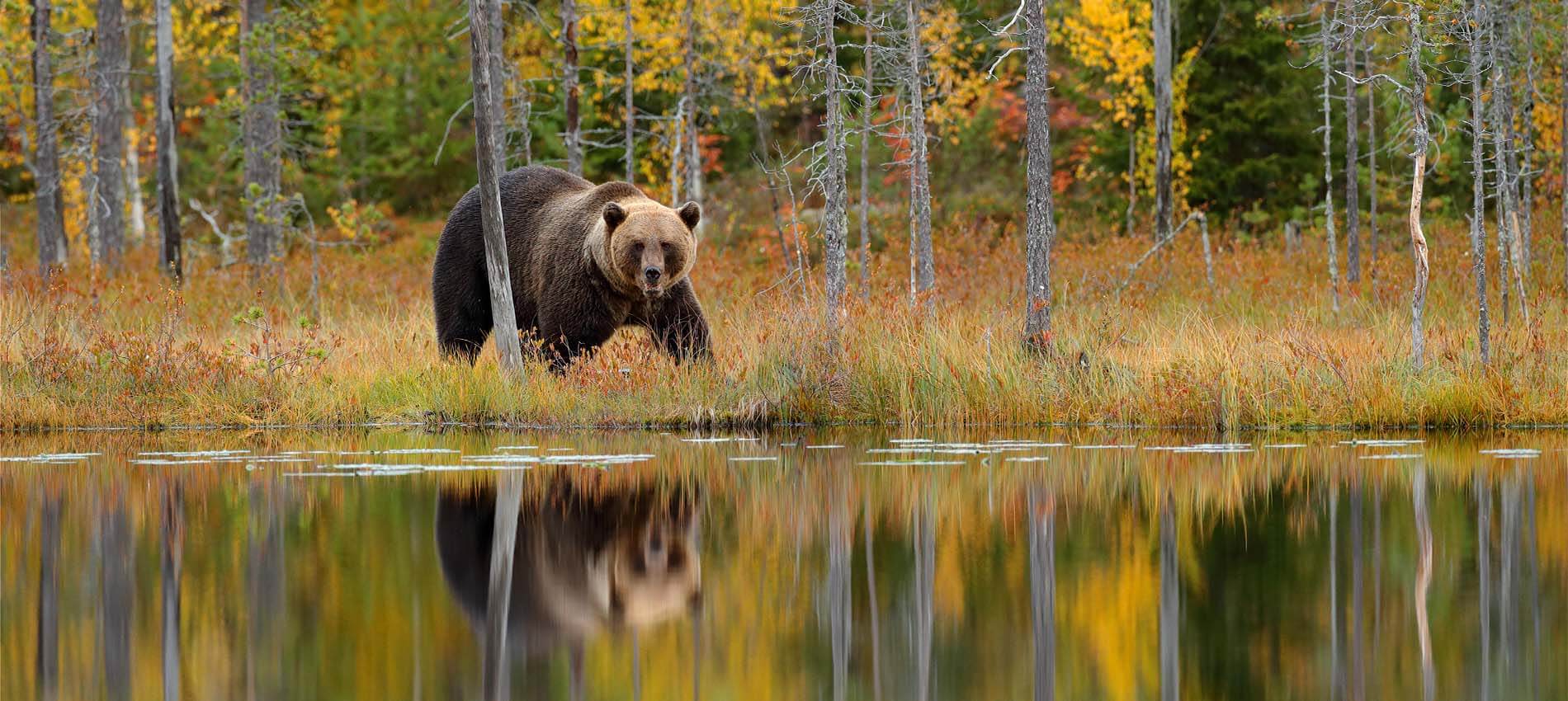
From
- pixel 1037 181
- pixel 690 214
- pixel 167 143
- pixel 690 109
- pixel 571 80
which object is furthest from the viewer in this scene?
pixel 690 109

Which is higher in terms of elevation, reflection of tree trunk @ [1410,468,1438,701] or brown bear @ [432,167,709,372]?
brown bear @ [432,167,709,372]

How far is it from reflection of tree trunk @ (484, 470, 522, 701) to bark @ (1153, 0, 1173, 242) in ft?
48.2

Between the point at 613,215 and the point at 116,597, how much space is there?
24.0ft

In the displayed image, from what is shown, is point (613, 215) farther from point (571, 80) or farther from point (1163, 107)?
point (1163, 107)

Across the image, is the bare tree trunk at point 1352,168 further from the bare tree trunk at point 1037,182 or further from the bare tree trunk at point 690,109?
the bare tree trunk at point 690,109

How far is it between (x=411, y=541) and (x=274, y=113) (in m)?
16.5

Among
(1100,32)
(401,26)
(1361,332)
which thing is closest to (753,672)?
(1361,332)

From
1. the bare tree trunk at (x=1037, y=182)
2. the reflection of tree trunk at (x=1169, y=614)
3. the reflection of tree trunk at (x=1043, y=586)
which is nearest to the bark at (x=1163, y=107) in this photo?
the bare tree trunk at (x=1037, y=182)

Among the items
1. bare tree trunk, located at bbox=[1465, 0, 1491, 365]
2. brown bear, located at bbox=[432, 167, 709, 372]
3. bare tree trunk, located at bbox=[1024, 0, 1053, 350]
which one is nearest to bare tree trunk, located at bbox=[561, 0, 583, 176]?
brown bear, located at bbox=[432, 167, 709, 372]

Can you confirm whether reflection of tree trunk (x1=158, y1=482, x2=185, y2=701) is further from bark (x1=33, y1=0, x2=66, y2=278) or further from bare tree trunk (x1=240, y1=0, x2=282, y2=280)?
bark (x1=33, y1=0, x2=66, y2=278)

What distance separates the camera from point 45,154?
980 inches

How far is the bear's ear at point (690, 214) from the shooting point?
1385 cm

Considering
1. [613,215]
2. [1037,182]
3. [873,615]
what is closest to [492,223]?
[613,215]

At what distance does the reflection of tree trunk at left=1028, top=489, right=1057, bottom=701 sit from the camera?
5.30m
